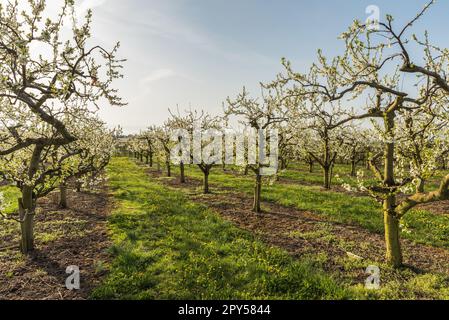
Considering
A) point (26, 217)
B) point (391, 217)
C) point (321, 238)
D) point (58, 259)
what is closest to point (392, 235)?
point (391, 217)

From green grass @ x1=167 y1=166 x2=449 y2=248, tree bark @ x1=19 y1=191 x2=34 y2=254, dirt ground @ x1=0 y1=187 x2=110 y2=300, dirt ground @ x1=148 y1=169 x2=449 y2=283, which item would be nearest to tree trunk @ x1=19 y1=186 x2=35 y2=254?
tree bark @ x1=19 y1=191 x2=34 y2=254

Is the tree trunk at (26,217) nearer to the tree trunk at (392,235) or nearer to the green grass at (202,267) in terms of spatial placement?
the green grass at (202,267)

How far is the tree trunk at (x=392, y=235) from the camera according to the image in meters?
10.7

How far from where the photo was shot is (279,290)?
906cm

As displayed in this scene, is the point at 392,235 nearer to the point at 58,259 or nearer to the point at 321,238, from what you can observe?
the point at 321,238

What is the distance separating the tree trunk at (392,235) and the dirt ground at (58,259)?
10606 mm

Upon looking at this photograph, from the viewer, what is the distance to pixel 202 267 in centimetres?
1061

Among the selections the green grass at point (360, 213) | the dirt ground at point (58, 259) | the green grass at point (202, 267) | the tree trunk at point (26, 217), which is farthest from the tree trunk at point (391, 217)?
the tree trunk at point (26, 217)

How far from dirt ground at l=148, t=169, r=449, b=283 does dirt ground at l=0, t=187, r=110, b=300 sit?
7632 millimetres

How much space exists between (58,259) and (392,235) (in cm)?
1321
